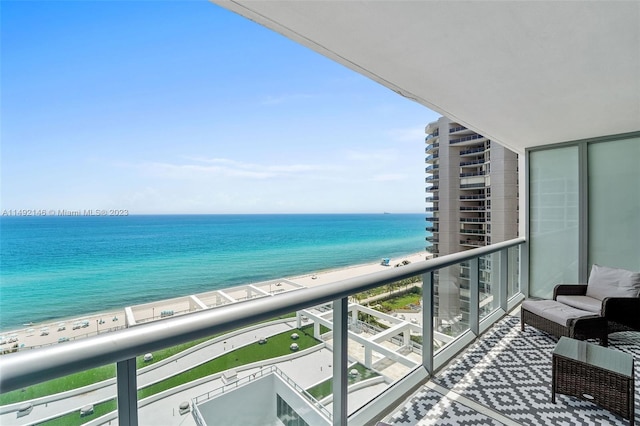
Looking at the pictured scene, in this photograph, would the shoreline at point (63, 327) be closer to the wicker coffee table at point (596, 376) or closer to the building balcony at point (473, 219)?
the wicker coffee table at point (596, 376)

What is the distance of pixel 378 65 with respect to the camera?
232 centimetres

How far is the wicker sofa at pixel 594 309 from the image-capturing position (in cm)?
302

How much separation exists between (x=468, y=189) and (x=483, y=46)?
27.6 metres

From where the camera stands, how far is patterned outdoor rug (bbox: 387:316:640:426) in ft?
6.79

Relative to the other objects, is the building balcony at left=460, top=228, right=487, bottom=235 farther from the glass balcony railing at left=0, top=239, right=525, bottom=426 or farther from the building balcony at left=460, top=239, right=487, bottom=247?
the glass balcony railing at left=0, top=239, right=525, bottom=426

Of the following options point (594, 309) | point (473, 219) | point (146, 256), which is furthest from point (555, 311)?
point (146, 256)

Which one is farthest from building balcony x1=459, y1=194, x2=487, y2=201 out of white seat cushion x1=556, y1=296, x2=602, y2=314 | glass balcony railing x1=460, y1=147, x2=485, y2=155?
white seat cushion x1=556, y1=296, x2=602, y2=314

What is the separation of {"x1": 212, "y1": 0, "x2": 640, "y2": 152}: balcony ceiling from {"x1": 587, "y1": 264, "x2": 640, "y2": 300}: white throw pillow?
1806 millimetres

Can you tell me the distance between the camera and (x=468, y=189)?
2691 centimetres

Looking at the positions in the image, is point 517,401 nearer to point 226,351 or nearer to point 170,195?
point 226,351

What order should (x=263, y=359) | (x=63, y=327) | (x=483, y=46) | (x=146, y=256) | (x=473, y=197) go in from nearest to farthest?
(x=263, y=359)
(x=483, y=46)
(x=63, y=327)
(x=473, y=197)
(x=146, y=256)

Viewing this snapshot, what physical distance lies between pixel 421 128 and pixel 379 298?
45716 millimetres

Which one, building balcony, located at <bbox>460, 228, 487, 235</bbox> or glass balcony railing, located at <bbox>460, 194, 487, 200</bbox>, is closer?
building balcony, located at <bbox>460, 228, 487, 235</bbox>

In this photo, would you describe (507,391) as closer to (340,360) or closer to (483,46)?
(340,360)
